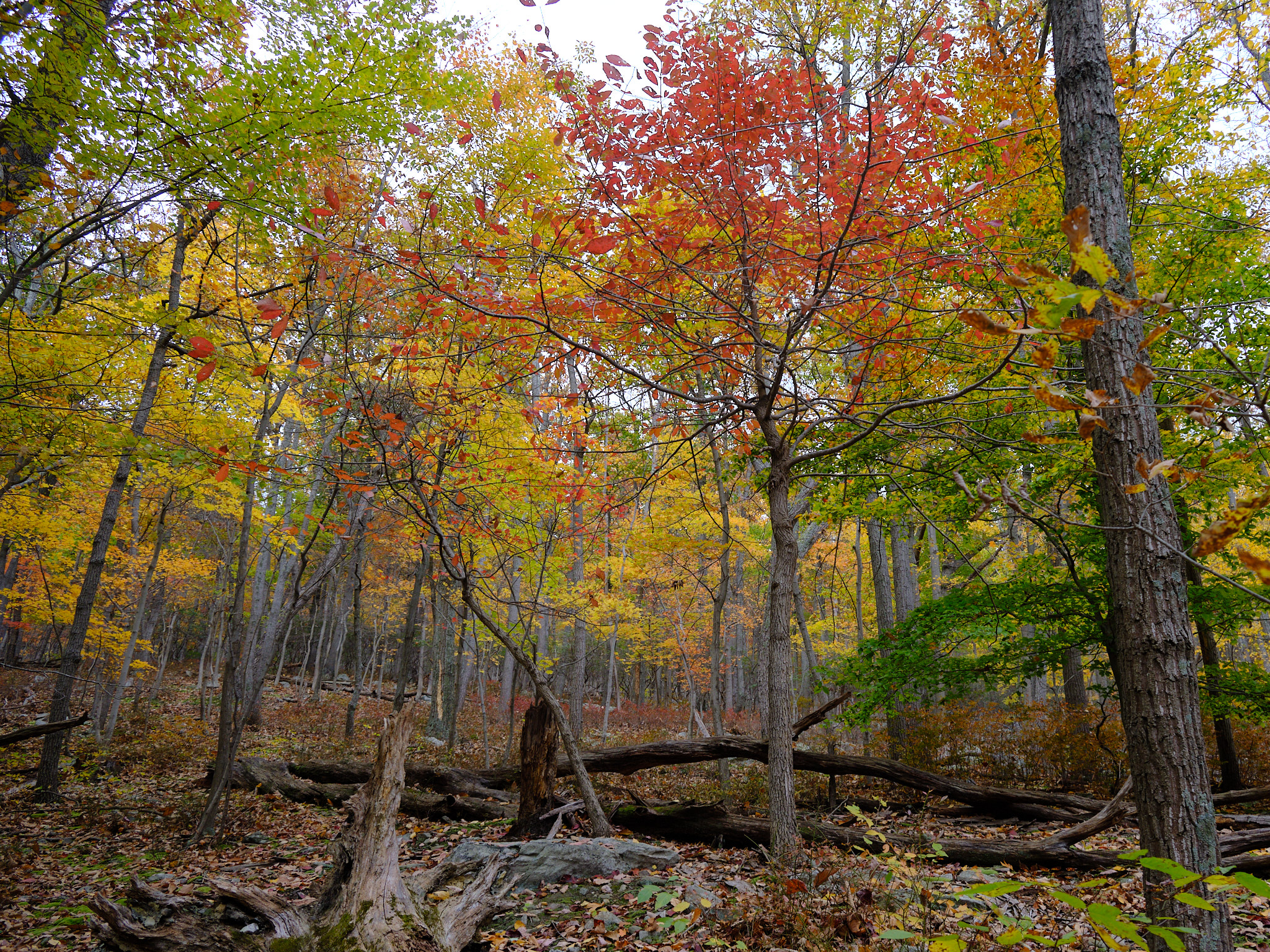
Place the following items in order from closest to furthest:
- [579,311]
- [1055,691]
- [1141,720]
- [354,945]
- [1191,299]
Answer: [1141,720] → [354,945] → [579,311] → [1191,299] → [1055,691]

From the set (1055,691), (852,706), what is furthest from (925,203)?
(1055,691)

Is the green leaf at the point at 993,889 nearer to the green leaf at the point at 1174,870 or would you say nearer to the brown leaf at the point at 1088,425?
the green leaf at the point at 1174,870

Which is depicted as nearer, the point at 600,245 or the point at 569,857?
the point at 600,245

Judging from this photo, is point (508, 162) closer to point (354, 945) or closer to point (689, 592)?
point (354, 945)

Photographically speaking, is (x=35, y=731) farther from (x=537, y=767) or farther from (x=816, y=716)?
(x=816, y=716)

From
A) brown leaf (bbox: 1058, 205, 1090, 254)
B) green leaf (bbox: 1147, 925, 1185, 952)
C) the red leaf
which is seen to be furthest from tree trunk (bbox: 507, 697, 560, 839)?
brown leaf (bbox: 1058, 205, 1090, 254)

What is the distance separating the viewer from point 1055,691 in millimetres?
23438

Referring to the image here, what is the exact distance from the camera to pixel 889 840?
5.35 meters

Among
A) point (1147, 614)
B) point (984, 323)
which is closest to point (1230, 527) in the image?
point (984, 323)

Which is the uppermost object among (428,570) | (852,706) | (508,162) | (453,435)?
(508,162)

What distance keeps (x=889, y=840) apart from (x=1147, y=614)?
3.38 metres

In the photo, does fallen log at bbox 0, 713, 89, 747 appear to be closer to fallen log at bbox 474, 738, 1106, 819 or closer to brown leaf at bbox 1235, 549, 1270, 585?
fallen log at bbox 474, 738, 1106, 819

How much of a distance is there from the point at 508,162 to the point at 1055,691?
25302 millimetres

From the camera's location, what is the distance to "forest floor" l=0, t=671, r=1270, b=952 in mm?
3549
